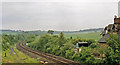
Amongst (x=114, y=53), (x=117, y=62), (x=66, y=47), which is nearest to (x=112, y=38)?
(x=114, y=53)

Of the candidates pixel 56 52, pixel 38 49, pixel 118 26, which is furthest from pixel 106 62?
pixel 38 49

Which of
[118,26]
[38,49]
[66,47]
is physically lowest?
[38,49]

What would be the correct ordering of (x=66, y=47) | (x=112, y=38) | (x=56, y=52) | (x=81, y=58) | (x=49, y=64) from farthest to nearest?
(x=56, y=52)
(x=66, y=47)
(x=49, y=64)
(x=81, y=58)
(x=112, y=38)

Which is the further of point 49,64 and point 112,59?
point 49,64

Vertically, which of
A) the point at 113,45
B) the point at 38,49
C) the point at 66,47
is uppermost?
the point at 113,45

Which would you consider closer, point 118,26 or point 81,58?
point 81,58

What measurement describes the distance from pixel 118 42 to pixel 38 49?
79.3 ft

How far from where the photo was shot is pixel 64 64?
2019cm

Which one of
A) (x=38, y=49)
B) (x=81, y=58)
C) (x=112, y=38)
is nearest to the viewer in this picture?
(x=112, y=38)

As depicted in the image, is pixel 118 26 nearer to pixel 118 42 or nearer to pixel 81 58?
pixel 118 42

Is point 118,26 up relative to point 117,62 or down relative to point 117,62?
up

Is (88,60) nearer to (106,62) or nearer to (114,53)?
(106,62)

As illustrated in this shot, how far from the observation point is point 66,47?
→ 25203 mm

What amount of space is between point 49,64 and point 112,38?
34.9 feet
